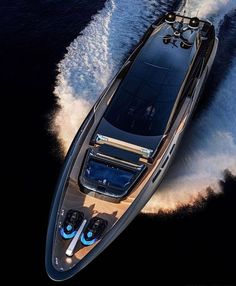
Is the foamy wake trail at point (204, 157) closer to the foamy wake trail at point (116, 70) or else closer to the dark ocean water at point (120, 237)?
the foamy wake trail at point (116, 70)

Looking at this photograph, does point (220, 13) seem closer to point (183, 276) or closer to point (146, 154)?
point (146, 154)

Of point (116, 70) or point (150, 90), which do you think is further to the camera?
point (116, 70)

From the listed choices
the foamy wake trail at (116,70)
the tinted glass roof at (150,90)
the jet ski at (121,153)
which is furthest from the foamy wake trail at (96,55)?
the tinted glass roof at (150,90)

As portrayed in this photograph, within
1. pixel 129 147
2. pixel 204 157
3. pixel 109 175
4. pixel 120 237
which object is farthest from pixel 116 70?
pixel 120 237

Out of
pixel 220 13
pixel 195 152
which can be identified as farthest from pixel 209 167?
pixel 220 13

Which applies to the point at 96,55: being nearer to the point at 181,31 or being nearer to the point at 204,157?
the point at 181,31

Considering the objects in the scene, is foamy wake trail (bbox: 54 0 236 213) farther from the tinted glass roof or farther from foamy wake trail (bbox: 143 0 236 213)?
the tinted glass roof
